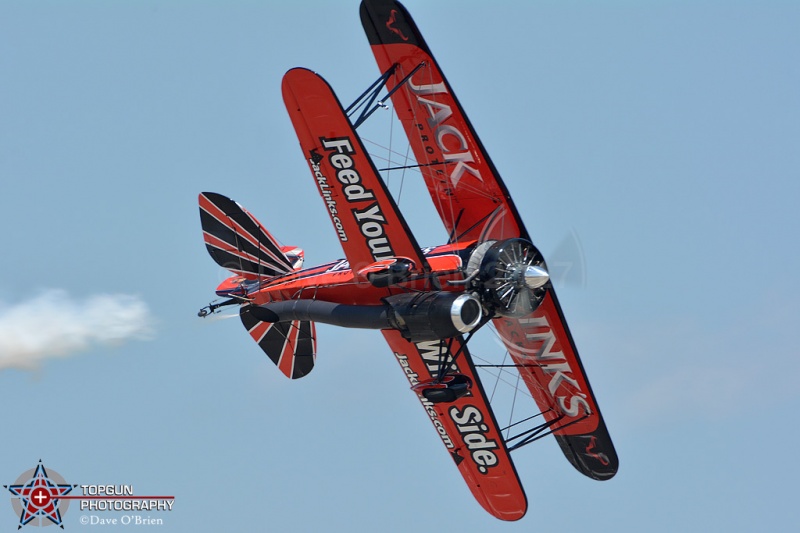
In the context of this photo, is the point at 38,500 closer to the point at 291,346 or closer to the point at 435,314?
the point at 291,346

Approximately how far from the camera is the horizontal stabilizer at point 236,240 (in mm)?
27375

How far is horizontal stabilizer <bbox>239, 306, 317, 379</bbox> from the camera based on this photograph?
28.0 meters

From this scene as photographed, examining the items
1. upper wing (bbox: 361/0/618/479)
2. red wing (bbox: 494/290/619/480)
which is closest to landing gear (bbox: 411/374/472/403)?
red wing (bbox: 494/290/619/480)

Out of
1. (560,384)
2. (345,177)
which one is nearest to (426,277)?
(345,177)

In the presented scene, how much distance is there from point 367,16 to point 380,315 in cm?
621

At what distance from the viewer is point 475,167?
25562 millimetres

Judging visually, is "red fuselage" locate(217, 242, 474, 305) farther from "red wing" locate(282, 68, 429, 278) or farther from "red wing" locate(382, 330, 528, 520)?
"red wing" locate(382, 330, 528, 520)

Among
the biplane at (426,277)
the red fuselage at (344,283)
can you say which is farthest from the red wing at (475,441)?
the red fuselage at (344,283)

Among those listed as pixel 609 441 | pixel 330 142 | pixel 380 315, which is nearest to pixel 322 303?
pixel 380 315

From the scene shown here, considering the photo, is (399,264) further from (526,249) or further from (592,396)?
(592,396)

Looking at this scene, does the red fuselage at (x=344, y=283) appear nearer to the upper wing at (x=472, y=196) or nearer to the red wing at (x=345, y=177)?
the red wing at (x=345, y=177)

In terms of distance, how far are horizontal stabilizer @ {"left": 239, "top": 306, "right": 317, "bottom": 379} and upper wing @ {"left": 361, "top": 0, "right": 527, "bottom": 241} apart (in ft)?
14.4

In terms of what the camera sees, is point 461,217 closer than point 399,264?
No

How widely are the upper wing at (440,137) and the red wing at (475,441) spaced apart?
2888mm
